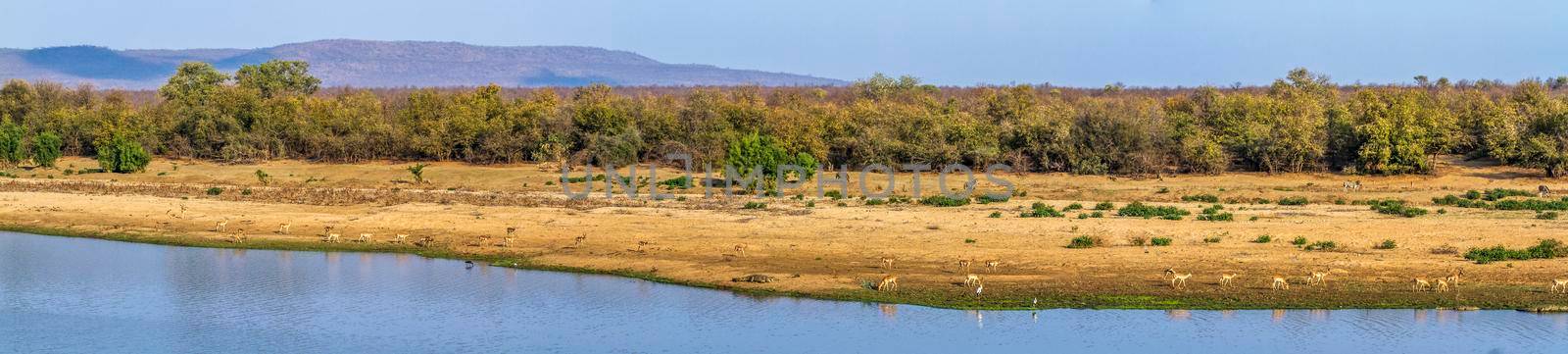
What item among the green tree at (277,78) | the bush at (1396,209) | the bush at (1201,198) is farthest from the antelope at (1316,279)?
the green tree at (277,78)

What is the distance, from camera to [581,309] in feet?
89.4

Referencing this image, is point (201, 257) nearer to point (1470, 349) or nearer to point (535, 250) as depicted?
point (535, 250)

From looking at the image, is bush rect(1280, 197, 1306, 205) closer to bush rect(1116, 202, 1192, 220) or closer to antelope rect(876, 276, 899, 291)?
bush rect(1116, 202, 1192, 220)

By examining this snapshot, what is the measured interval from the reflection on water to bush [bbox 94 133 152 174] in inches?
1257

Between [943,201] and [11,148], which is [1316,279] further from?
[11,148]

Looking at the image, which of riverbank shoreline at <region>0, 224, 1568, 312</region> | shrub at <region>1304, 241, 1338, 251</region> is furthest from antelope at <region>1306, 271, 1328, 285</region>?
shrub at <region>1304, 241, 1338, 251</region>

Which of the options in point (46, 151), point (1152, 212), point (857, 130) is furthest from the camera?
point (46, 151)

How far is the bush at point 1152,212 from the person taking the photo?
37888 mm

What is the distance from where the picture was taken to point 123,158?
61.2 meters

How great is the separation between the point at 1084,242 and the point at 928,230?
4.81 m

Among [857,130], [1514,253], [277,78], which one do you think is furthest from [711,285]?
[277,78]

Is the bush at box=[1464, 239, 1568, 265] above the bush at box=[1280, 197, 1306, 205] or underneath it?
underneath

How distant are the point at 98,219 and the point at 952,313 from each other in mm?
30325

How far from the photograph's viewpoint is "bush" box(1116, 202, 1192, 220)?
37.9 m
